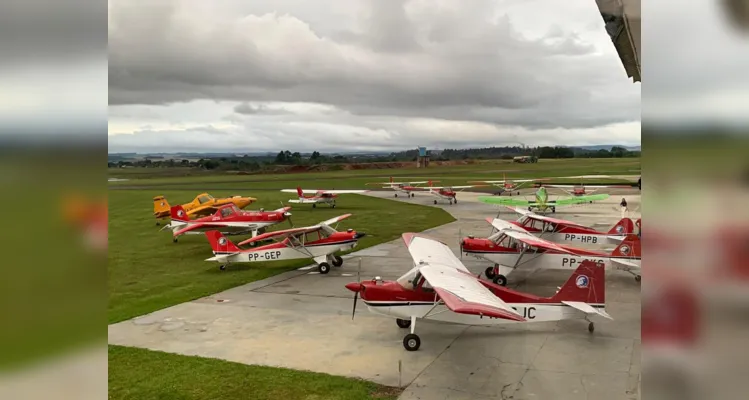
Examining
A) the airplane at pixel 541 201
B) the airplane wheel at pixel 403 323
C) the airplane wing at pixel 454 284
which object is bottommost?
the airplane wheel at pixel 403 323

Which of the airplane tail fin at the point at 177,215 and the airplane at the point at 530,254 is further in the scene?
the airplane tail fin at the point at 177,215

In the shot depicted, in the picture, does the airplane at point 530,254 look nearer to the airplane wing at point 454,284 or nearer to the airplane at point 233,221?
the airplane wing at point 454,284

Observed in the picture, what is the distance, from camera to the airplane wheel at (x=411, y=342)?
5.24m

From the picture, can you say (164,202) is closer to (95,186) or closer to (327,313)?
(327,313)

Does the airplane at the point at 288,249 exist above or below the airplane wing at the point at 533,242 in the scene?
below

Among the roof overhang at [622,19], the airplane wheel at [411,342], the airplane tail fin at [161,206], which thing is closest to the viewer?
the roof overhang at [622,19]

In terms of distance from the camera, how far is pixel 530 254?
8.06 m

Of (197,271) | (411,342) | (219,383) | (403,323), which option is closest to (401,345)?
(411,342)

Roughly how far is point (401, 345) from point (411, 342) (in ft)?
0.73

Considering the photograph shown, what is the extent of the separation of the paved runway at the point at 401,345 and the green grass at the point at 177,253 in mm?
800

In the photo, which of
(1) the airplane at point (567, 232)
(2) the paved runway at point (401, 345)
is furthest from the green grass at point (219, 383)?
(1) the airplane at point (567, 232)

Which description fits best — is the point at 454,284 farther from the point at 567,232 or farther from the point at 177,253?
the point at 177,253

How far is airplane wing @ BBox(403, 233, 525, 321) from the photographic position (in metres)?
4.13

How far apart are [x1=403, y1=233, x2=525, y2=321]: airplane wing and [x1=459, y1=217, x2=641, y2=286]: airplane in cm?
145
